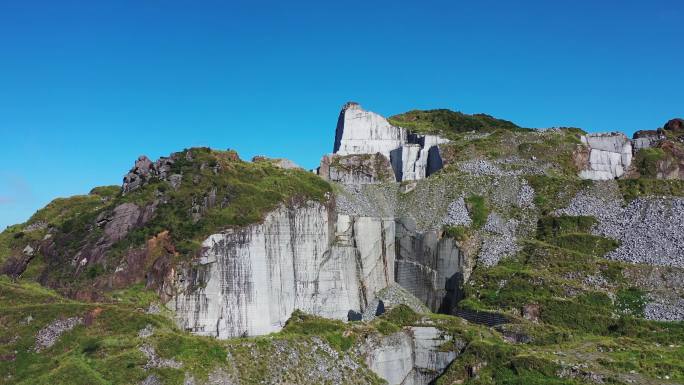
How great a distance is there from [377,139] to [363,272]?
2576 centimetres

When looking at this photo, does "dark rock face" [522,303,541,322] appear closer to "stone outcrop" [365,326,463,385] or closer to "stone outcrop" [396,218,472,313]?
"stone outcrop" [396,218,472,313]

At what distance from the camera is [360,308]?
67.2 meters

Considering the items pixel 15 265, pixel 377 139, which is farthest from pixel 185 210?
pixel 377 139

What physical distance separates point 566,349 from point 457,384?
8754 mm

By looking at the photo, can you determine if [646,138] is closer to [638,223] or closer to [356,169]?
→ [638,223]

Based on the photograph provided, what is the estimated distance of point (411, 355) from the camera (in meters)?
54.0

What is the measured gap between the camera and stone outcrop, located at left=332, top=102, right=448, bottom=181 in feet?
282

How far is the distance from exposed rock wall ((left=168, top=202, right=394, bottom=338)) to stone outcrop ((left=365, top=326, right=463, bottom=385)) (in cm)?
1209

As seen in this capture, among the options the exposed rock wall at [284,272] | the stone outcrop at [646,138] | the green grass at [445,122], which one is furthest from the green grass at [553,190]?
the green grass at [445,122]

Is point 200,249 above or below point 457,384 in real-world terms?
above

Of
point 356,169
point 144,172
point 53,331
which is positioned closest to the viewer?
point 53,331

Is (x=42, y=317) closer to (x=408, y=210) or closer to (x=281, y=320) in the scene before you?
(x=281, y=320)

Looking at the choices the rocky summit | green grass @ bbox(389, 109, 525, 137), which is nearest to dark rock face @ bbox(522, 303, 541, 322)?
the rocky summit

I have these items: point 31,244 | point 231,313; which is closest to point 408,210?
point 231,313
